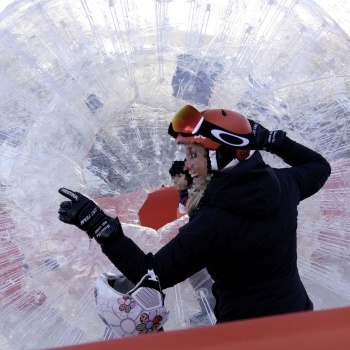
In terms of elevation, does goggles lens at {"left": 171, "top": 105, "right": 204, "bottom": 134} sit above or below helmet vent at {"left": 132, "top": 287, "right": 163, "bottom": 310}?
above

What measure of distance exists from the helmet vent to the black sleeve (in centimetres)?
54

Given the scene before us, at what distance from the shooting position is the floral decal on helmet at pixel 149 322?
1596 mm

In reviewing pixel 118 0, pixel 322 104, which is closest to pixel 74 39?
pixel 118 0

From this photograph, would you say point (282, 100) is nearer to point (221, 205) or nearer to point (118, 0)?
point (118, 0)

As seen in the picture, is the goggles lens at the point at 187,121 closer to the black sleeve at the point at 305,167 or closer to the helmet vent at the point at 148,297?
the black sleeve at the point at 305,167

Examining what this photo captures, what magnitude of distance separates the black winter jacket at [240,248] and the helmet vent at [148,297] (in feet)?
0.11

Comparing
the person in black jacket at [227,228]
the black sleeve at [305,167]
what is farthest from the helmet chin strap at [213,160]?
the black sleeve at [305,167]

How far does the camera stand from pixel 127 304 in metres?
1.58

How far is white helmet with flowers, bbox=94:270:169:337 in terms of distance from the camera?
1561 millimetres

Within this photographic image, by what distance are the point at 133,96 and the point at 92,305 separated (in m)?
0.82

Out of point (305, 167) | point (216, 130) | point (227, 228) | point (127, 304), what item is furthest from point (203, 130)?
point (127, 304)

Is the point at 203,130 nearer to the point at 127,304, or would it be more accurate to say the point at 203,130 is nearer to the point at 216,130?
the point at 216,130

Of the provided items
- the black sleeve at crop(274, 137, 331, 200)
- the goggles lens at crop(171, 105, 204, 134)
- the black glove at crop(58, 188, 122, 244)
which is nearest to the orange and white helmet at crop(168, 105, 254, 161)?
the goggles lens at crop(171, 105, 204, 134)

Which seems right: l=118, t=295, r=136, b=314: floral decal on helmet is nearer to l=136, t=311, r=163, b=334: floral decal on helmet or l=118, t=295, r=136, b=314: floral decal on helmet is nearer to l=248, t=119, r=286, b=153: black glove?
l=136, t=311, r=163, b=334: floral decal on helmet
